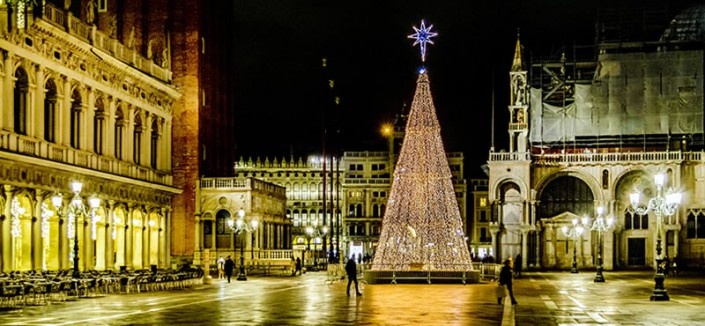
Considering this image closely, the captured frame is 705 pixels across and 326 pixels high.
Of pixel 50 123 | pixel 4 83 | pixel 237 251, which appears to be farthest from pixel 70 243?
pixel 237 251

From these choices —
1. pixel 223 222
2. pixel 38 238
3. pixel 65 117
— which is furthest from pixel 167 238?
pixel 38 238

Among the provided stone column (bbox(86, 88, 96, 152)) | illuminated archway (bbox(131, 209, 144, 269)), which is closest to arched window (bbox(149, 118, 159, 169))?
illuminated archway (bbox(131, 209, 144, 269))

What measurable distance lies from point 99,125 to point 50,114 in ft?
21.6

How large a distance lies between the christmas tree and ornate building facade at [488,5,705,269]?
122ft

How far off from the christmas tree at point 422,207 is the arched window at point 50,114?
655 inches

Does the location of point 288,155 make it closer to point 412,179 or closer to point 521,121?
point 521,121

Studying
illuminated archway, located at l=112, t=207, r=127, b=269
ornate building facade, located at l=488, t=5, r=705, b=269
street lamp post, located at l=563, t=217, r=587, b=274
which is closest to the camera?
illuminated archway, located at l=112, t=207, r=127, b=269

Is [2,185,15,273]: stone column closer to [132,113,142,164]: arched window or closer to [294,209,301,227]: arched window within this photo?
[132,113,142,164]: arched window

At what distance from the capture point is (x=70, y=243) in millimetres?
51531

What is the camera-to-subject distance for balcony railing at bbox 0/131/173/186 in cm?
4494

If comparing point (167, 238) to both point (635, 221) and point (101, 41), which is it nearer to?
point (101, 41)

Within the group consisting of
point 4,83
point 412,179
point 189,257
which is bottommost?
point 189,257

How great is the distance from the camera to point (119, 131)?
60.2 meters

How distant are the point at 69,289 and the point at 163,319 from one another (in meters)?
11.0
